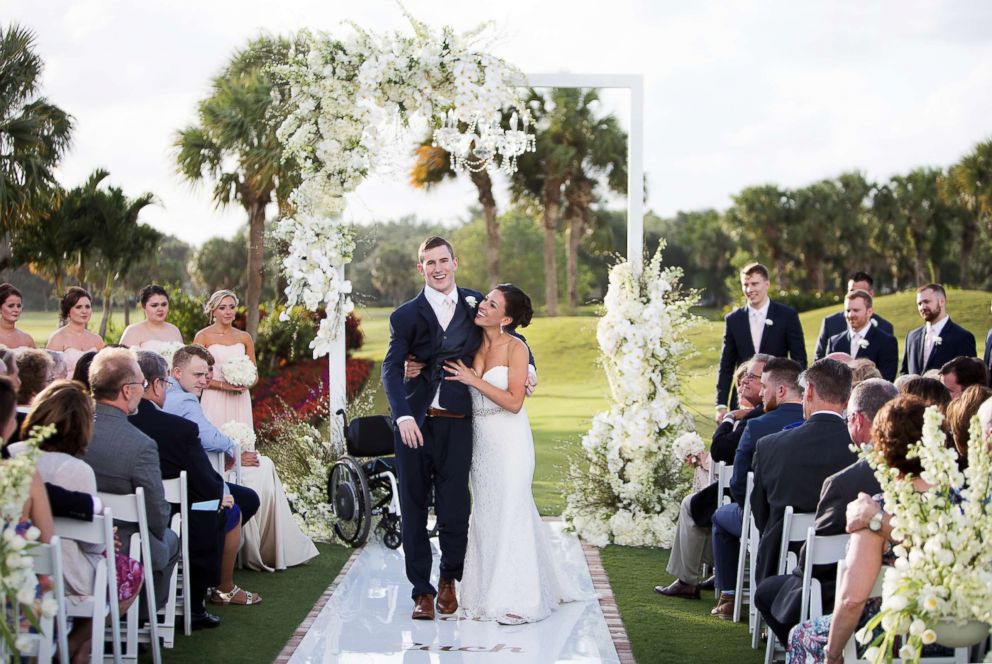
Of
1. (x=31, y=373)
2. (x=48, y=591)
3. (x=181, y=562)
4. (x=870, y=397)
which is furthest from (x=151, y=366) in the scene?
(x=870, y=397)

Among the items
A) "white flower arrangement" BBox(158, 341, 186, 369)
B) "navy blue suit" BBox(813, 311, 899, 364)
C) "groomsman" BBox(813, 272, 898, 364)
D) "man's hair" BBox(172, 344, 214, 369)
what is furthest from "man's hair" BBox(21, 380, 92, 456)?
"groomsman" BBox(813, 272, 898, 364)

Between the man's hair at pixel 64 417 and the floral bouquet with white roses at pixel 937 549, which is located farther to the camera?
the man's hair at pixel 64 417

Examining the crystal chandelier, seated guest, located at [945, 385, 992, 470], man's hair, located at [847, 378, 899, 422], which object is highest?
the crystal chandelier

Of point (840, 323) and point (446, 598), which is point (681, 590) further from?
point (840, 323)

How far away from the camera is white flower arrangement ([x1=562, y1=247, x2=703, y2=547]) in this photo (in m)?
8.68

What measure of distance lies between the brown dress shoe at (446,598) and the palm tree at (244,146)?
16100mm

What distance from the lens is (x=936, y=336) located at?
9125 millimetres

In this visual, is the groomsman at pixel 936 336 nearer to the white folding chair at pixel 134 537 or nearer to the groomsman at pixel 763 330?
the groomsman at pixel 763 330

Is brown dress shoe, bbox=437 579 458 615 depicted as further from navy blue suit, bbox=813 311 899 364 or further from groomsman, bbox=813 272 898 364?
groomsman, bbox=813 272 898 364

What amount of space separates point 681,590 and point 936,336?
3.60 meters

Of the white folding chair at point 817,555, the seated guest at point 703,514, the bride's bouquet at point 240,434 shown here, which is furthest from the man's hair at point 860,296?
the white folding chair at point 817,555

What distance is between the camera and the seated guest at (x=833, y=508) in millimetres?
4262

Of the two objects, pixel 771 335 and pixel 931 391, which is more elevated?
pixel 771 335

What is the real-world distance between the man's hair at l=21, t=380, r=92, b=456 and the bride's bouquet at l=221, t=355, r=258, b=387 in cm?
441
